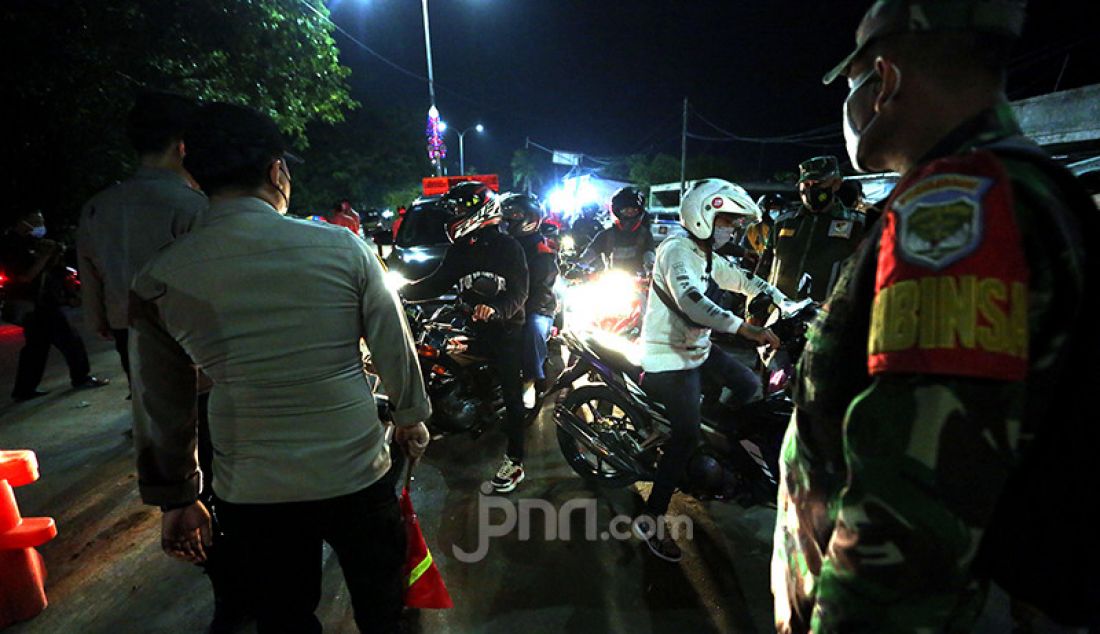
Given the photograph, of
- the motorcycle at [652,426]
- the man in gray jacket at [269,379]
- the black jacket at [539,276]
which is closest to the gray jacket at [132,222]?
the man in gray jacket at [269,379]

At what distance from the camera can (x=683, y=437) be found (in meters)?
2.95

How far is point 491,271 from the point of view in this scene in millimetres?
3709

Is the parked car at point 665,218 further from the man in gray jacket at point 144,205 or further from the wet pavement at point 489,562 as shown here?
the man in gray jacket at point 144,205

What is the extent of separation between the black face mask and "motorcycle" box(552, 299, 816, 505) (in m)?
1.85

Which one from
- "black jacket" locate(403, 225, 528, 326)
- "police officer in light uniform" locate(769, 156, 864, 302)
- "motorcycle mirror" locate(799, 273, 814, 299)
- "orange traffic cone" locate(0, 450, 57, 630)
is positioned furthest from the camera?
"police officer in light uniform" locate(769, 156, 864, 302)

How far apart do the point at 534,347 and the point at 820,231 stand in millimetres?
2631

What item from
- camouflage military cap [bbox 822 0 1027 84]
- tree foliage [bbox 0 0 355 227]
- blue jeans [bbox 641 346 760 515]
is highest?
tree foliage [bbox 0 0 355 227]

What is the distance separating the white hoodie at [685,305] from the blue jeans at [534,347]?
152 cm

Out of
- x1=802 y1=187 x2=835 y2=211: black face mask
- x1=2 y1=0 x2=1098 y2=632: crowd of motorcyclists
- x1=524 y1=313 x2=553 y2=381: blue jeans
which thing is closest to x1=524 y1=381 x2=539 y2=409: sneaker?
x1=524 y1=313 x2=553 y2=381: blue jeans

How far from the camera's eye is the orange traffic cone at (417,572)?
219 centimetres

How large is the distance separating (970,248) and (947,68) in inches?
15.4

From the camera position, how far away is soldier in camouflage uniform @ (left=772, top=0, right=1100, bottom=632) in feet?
2.52

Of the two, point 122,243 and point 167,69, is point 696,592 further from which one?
point 167,69

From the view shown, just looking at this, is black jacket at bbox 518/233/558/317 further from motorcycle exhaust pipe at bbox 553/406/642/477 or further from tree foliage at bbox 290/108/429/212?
tree foliage at bbox 290/108/429/212
